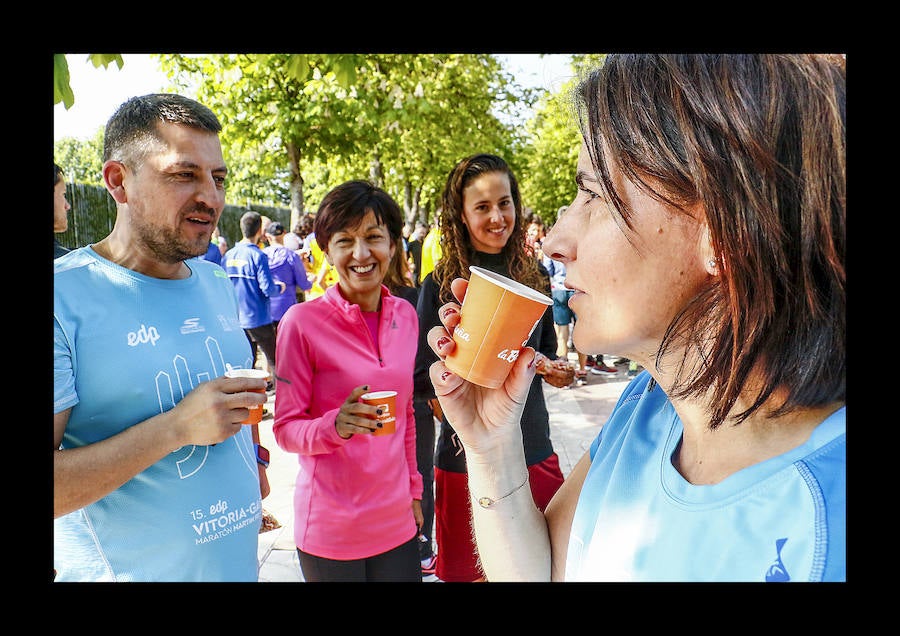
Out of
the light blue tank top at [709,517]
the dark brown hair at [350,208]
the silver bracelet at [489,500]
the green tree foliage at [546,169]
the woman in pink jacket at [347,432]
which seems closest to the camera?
the light blue tank top at [709,517]

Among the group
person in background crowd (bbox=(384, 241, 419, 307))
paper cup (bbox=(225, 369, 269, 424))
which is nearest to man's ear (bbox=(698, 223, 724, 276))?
paper cup (bbox=(225, 369, 269, 424))

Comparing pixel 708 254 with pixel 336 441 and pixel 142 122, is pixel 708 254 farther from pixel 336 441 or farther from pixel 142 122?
pixel 142 122

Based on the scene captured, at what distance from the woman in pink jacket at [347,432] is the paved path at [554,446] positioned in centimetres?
41

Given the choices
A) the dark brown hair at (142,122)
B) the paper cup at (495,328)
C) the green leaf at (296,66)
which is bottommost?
the paper cup at (495,328)

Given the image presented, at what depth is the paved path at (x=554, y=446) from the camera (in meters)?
3.75

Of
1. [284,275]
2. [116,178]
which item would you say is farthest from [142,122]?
[284,275]

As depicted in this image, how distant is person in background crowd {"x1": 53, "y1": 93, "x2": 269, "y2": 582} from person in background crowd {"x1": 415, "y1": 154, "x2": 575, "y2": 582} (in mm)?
1027

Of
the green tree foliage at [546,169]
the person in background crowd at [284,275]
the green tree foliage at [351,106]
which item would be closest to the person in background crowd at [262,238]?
the person in background crowd at [284,275]

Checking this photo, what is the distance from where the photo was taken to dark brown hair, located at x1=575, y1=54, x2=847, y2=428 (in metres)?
0.87

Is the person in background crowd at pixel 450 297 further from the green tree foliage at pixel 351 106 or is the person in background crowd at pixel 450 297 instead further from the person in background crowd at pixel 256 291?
the green tree foliage at pixel 351 106

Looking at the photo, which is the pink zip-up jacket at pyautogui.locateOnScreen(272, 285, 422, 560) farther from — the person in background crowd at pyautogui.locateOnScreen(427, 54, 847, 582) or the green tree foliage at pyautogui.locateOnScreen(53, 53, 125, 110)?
the person in background crowd at pyautogui.locateOnScreen(427, 54, 847, 582)

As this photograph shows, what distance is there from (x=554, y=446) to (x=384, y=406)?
12.8 feet
